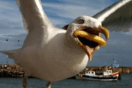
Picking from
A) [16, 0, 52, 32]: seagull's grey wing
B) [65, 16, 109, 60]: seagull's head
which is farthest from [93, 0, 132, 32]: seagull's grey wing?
[65, 16, 109, 60]: seagull's head

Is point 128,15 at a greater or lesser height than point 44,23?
greater

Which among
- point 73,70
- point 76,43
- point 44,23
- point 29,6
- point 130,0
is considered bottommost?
point 73,70

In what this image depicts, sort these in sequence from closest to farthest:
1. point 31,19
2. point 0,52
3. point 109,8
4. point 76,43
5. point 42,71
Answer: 1. point 76,43
2. point 42,71
3. point 31,19
4. point 109,8
5. point 0,52

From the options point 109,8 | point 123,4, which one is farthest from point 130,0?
point 109,8

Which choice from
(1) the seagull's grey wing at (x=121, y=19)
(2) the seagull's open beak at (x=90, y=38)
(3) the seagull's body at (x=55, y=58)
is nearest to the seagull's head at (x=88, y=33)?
(2) the seagull's open beak at (x=90, y=38)

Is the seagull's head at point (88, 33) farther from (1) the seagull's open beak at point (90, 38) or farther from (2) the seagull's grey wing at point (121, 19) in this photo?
(2) the seagull's grey wing at point (121, 19)

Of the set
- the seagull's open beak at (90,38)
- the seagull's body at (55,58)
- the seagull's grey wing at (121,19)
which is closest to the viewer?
the seagull's open beak at (90,38)

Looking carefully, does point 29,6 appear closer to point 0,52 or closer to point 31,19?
point 31,19
